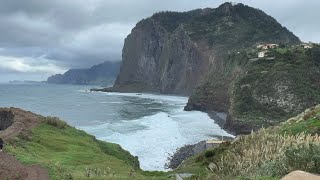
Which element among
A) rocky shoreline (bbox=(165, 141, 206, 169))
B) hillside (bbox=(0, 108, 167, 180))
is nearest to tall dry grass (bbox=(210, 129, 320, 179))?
hillside (bbox=(0, 108, 167, 180))

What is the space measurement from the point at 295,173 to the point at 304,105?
269 ft

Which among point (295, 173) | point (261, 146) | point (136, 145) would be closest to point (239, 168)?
point (261, 146)

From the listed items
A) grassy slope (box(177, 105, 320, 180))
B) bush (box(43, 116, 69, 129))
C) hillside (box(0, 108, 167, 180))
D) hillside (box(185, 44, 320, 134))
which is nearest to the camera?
grassy slope (box(177, 105, 320, 180))

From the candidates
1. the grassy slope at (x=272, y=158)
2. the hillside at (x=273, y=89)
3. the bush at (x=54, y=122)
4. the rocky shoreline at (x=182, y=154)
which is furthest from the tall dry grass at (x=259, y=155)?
the hillside at (x=273, y=89)

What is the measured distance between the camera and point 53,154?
33.4m

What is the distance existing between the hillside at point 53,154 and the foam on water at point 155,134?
1326cm

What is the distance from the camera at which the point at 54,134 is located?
41.5 m

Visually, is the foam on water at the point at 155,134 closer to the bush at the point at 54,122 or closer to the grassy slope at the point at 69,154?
the bush at the point at 54,122

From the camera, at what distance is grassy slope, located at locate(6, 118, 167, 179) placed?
2578 centimetres

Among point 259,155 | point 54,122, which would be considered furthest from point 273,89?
point 259,155

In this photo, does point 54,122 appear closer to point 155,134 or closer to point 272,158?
point 272,158

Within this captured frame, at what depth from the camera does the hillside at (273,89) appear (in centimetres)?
9000

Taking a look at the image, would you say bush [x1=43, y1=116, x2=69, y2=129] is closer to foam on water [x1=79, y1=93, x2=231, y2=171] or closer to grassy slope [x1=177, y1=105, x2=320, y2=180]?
foam on water [x1=79, y1=93, x2=231, y2=171]

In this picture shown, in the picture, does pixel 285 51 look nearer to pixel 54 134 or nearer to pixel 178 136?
pixel 178 136
